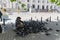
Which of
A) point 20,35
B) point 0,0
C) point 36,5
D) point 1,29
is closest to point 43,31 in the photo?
point 20,35

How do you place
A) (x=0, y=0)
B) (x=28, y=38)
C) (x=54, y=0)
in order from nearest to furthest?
(x=54, y=0), (x=28, y=38), (x=0, y=0)

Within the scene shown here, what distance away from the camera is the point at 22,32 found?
10.1m

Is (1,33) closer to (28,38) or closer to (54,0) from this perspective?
(28,38)

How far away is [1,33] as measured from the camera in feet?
34.8

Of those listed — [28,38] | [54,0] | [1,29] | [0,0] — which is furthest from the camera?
[0,0]

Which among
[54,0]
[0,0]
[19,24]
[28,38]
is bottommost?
[28,38]

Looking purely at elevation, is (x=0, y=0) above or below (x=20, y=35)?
above

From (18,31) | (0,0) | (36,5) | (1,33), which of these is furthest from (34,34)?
(36,5)

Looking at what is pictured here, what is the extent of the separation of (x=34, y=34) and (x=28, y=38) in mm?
1101

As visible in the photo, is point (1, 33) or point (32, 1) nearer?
point (1, 33)

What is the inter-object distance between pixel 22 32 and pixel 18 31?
397 millimetres

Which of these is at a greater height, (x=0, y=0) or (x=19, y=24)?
(x=0, y=0)

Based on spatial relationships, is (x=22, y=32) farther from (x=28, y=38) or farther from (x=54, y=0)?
(x=54, y=0)

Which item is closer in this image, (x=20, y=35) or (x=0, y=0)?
(x=20, y=35)
